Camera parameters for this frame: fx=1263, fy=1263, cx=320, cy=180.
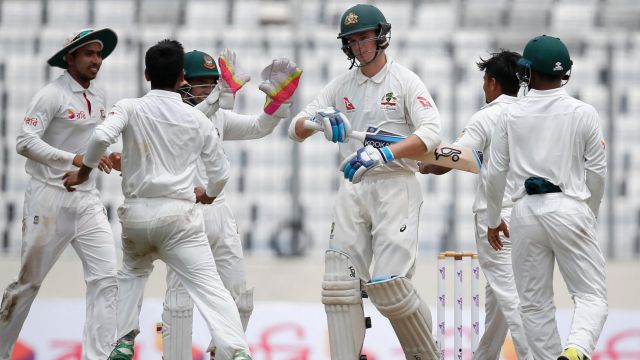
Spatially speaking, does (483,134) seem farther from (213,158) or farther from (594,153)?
(213,158)

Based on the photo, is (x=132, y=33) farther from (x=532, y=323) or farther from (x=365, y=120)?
(x=532, y=323)

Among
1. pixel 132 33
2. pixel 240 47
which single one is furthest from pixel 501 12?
pixel 132 33

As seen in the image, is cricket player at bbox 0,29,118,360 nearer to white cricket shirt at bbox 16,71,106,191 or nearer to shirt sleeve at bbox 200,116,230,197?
white cricket shirt at bbox 16,71,106,191

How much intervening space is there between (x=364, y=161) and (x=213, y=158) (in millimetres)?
909

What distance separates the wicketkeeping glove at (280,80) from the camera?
274 inches

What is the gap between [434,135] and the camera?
6.37 metres

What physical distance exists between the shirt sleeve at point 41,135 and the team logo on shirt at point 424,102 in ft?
6.99

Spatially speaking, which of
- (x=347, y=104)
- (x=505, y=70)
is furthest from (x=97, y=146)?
(x=505, y=70)

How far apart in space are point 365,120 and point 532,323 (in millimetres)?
1351

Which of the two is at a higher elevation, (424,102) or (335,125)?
(424,102)

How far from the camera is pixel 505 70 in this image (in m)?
7.71

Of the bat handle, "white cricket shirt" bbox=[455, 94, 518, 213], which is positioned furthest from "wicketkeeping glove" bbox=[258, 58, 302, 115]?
"white cricket shirt" bbox=[455, 94, 518, 213]

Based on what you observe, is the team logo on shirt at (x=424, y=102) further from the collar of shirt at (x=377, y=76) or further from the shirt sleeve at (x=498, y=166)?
the shirt sleeve at (x=498, y=166)

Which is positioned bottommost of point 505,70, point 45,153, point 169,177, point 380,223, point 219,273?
point 219,273
